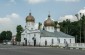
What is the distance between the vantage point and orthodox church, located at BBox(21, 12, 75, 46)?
100300 millimetres

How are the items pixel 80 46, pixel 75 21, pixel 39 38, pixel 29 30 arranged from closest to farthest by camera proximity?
pixel 80 46
pixel 39 38
pixel 29 30
pixel 75 21

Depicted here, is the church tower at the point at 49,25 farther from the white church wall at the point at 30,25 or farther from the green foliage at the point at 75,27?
the green foliage at the point at 75,27

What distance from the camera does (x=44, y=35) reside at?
330ft

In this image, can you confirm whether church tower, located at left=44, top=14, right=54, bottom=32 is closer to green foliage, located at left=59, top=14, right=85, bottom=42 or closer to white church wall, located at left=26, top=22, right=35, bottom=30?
white church wall, located at left=26, top=22, right=35, bottom=30

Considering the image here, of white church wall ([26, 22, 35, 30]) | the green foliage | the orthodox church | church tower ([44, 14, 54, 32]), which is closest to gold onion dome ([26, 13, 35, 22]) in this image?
the orthodox church

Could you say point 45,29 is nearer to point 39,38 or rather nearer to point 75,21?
point 39,38

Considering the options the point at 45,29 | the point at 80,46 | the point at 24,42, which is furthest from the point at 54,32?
the point at 80,46

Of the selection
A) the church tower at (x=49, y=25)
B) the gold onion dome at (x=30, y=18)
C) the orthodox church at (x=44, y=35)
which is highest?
the gold onion dome at (x=30, y=18)

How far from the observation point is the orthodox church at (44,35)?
100300mm

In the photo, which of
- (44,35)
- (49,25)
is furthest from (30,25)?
(44,35)

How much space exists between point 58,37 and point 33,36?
371 inches

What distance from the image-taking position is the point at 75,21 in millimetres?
125750

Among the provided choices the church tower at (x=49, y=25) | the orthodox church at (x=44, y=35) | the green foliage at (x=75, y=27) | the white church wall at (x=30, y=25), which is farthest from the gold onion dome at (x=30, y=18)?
the green foliage at (x=75, y=27)

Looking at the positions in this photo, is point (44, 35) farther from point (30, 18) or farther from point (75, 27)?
point (75, 27)
